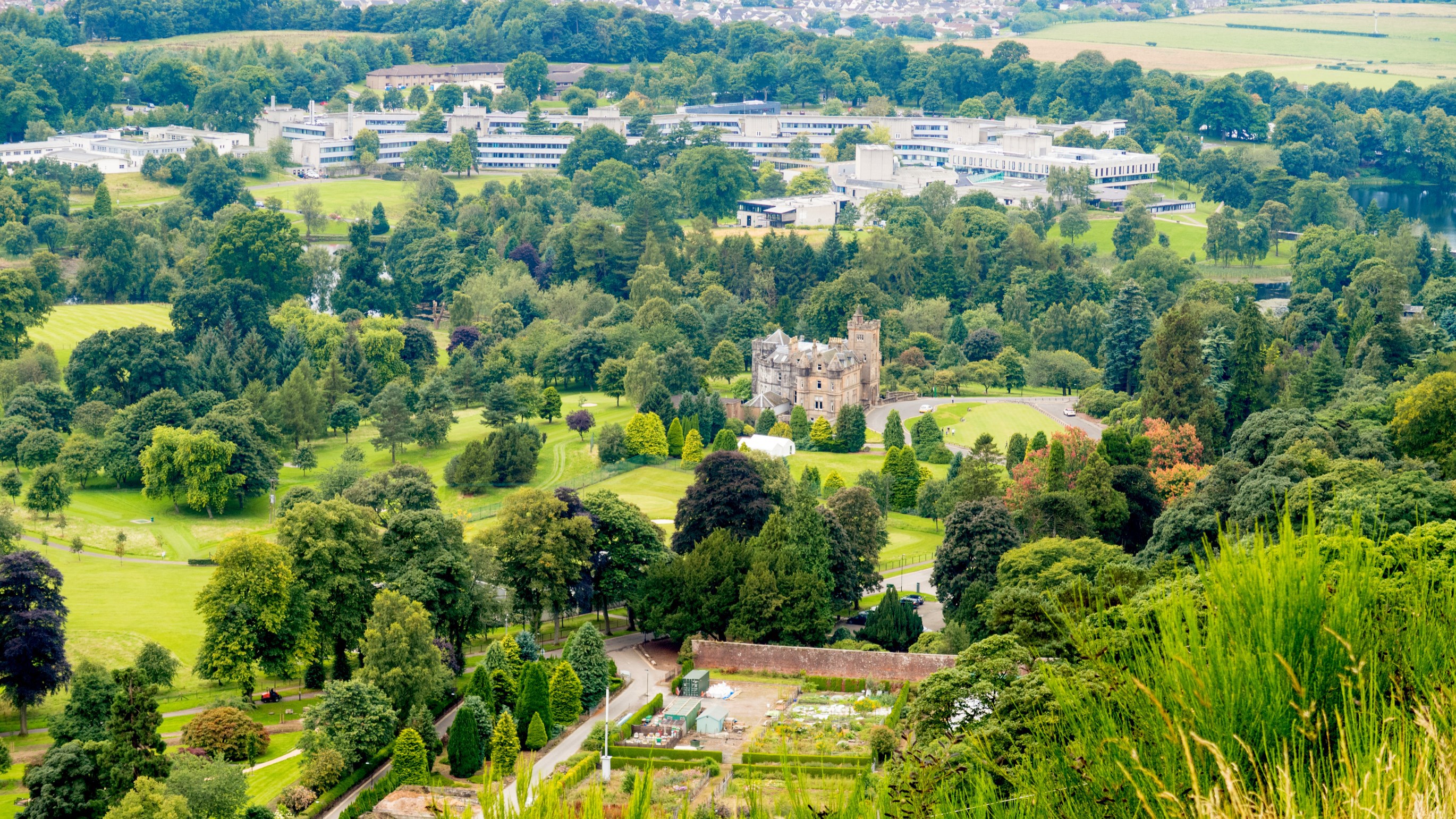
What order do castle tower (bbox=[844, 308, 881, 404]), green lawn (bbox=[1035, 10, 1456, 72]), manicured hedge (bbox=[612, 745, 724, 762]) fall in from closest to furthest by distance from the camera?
manicured hedge (bbox=[612, 745, 724, 762]) < castle tower (bbox=[844, 308, 881, 404]) < green lawn (bbox=[1035, 10, 1456, 72])

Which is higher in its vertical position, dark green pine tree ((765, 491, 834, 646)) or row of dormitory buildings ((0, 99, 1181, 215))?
row of dormitory buildings ((0, 99, 1181, 215))

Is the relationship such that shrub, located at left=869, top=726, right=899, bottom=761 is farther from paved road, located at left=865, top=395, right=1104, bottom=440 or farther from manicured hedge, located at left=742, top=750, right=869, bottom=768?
paved road, located at left=865, top=395, right=1104, bottom=440

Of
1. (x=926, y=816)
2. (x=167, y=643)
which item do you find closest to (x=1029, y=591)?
(x=167, y=643)

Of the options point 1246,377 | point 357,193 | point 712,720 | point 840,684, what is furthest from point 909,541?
point 357,193

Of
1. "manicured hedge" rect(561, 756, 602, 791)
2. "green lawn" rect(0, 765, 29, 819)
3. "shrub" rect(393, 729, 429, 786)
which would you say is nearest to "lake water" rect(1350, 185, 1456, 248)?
"manicured hedge" rect(561, 756, 602, 791)

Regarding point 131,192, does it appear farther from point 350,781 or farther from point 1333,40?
point 1333,40

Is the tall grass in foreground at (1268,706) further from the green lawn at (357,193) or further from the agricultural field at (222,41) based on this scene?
the agricultural field at (222,41)
